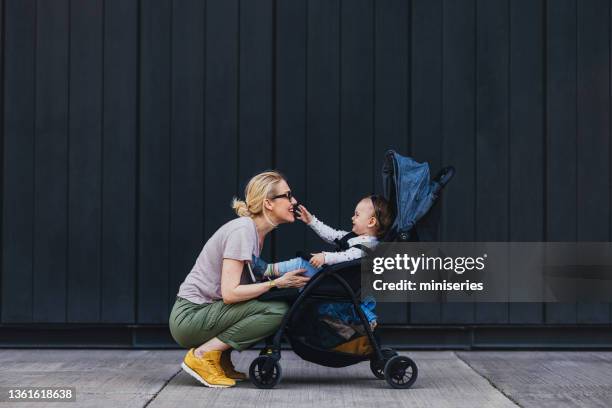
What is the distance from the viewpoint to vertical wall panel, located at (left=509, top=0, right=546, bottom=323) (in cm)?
820

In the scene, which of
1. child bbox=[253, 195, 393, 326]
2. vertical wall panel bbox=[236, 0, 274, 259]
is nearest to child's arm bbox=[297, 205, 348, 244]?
child bbox=[253, 195, 393, 326]

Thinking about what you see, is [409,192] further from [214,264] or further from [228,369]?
[228,369]

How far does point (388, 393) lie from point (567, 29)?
365 cm

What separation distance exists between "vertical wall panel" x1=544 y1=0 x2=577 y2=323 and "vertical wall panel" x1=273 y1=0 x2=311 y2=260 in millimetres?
1953

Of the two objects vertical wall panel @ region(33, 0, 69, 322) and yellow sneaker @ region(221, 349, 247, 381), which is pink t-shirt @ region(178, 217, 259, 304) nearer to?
yellow sneaker @ region(221, 349, 247, 381)

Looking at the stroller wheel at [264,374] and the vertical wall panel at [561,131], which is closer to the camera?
the stroller wheel at [264,374]

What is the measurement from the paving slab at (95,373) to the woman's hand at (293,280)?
0.99 m

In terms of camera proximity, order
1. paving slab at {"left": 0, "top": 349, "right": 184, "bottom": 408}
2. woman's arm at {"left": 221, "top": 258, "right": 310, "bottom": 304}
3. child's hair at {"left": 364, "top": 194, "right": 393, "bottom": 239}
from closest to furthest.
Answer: paving slab at {"left": 0, "top": 349, "right": 184, "bottom": 408} → woman's arm at {"left": 221, "top": 258, "right": 310, "bottom": 304} → child's hair at {"left": 364, "top": 194, "right": 393, "bottom": 239}

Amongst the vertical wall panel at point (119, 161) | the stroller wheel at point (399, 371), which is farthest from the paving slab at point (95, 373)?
the stroller wheel at point (399, 371)

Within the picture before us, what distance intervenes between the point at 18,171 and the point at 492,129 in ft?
12.4

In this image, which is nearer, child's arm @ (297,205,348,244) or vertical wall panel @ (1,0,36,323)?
child's arm @ (297,205,348,244)

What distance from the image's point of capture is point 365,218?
6.50 meters

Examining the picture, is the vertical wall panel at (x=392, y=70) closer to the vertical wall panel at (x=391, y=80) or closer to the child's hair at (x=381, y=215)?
the vertical wall panel at (x=391, y=80)

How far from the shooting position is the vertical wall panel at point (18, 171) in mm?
8211
